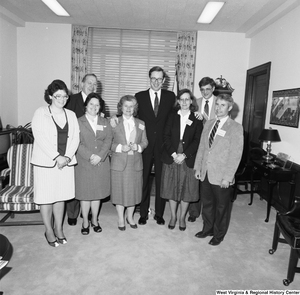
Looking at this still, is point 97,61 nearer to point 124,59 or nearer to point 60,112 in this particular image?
point 124,59

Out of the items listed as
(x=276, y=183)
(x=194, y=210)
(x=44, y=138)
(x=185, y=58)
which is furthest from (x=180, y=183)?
(x=185, y=58)

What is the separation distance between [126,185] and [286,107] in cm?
292

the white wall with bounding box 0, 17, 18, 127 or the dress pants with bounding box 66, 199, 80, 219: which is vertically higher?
the white wall with bounding box 0, 17, 18, 127

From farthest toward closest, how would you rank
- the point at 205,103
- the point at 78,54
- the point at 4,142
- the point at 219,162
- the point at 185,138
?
the point at 78,54 < the point at 4,142 < the point at 205,103 < the point at 185,138 < the point at 219,162

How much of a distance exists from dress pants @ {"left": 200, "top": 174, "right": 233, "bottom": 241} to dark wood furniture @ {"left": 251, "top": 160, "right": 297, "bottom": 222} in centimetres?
120

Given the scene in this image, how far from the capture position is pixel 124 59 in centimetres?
632

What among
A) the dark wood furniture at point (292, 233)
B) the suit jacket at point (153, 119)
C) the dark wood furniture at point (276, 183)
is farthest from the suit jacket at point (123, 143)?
the dark wood furniture at point (276, 183)

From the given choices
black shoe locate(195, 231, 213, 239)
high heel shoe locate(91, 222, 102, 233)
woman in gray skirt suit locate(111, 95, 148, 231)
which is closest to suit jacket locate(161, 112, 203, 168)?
woman in gray skirt suit locate(111, 95, 148, 231)

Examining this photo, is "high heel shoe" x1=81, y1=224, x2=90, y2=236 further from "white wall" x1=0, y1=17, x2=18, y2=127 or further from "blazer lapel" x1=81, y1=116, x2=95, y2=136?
"white wall" x1=0, y1=17, x2=18, y2=127

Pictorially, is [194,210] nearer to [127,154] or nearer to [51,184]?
[127,154]

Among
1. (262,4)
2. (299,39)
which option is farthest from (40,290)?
(262,4)

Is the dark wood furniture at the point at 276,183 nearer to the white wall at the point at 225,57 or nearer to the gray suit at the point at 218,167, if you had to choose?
the gray suit at the point at 218,167

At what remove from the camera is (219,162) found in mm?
2863

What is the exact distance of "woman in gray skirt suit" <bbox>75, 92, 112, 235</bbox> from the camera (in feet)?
9.86
